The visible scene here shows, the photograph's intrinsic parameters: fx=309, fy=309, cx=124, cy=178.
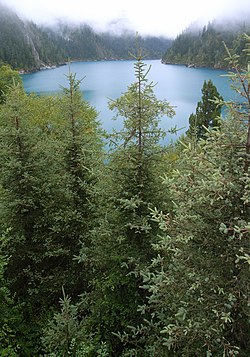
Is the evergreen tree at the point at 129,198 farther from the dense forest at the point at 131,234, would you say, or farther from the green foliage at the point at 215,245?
the green foliage at the point at 215,245

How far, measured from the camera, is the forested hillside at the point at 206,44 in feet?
406

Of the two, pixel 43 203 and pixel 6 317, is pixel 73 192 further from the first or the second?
pixel 6 317

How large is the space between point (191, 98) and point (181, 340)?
61.3 meters

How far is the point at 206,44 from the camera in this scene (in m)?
136

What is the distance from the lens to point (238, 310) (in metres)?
5.31

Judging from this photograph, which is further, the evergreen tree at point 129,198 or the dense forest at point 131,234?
the evergreen tree at point 129,198

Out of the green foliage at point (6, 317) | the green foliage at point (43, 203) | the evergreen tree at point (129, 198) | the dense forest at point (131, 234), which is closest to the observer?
the dense forest at point (131, 234)

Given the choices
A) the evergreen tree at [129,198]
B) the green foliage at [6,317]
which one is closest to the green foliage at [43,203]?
the green foliage at [6,317]

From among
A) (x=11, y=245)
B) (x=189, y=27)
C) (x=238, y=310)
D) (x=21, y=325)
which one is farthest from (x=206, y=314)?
(x=189, y=27)

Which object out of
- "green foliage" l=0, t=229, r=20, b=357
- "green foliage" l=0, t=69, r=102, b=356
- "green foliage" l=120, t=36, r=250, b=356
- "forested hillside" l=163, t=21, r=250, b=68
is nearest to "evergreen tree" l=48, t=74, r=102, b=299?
"green foliage" l=0, t=69, r=102, b=356

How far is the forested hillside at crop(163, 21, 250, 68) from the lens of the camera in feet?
406

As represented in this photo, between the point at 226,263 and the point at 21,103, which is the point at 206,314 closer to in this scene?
the point at 226,263

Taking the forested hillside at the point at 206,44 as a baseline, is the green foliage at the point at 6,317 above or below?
below

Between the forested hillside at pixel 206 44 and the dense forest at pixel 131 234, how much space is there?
11223 centimetres
